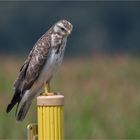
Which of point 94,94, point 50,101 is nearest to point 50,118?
point 50,101

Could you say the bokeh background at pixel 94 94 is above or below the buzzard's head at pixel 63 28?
below

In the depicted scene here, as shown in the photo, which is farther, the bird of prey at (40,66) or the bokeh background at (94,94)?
the bokeh background at (94,94)

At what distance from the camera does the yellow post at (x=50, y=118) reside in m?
6.52

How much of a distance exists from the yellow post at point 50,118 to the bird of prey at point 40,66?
128 cm

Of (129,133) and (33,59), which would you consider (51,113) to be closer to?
(33,59)

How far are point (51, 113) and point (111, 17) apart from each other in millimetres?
39745

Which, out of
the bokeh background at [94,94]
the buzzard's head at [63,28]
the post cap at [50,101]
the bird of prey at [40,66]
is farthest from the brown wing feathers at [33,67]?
the bokeh background at [94,94]

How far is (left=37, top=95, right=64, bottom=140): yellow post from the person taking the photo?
21.4ft

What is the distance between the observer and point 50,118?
21.4 ft

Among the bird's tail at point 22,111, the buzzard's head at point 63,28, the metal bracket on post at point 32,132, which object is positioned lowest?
the metal bracket on post at point 32,132

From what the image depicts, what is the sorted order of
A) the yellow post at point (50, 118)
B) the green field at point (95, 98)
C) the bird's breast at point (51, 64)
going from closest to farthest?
the yellow post at point (50, 118) → the bird's breast at point (51, 64) → the green field at point (95, 98)

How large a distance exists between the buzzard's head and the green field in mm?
3288

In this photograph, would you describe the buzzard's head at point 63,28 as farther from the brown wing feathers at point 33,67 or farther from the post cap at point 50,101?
the post cap at point 50,101

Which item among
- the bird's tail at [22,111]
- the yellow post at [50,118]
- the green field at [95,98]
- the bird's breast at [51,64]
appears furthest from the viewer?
the green field at [95,98]
